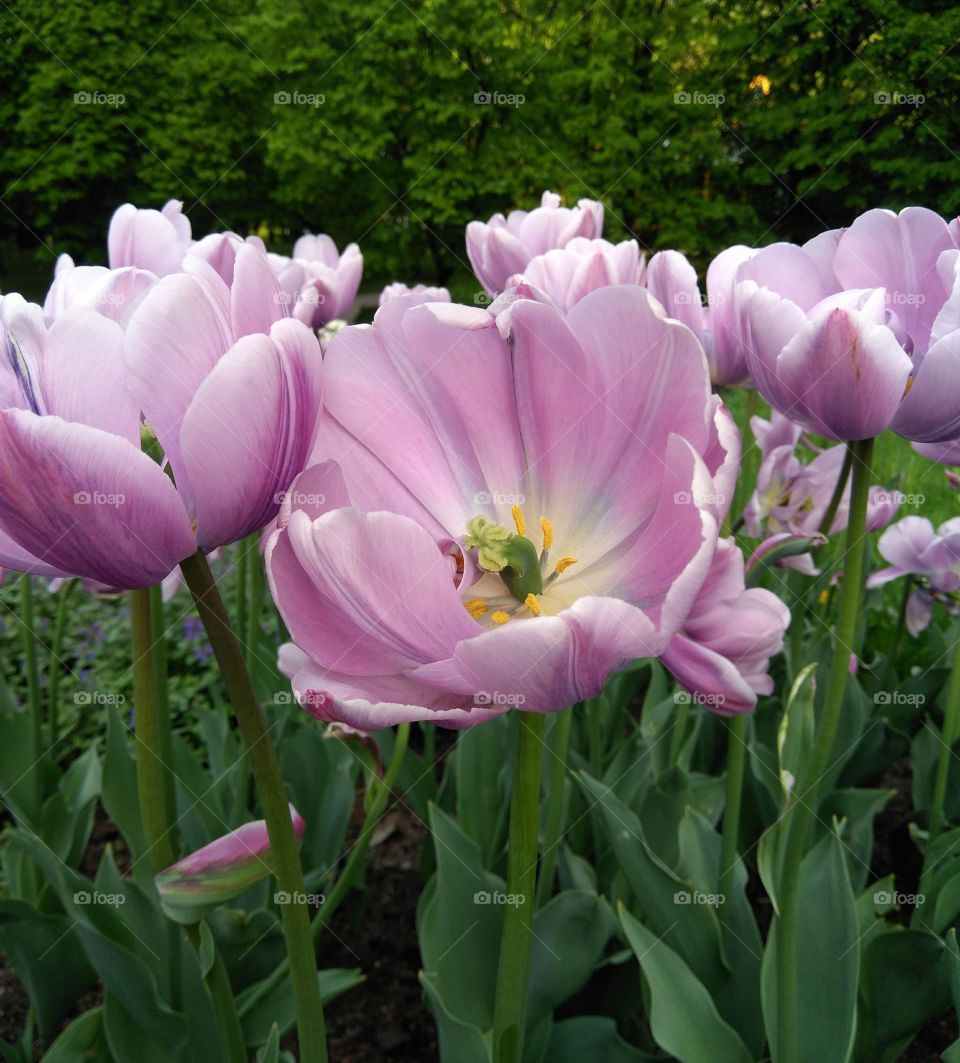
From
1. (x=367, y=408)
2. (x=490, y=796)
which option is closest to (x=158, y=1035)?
(x=490, y=796)

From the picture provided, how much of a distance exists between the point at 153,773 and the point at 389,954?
107 cm

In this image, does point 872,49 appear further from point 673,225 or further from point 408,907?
point 408,907

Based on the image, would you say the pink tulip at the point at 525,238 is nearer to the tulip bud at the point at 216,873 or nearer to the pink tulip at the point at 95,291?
the pink tulip at the point at 95,291

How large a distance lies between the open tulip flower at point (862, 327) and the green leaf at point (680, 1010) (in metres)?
0.71

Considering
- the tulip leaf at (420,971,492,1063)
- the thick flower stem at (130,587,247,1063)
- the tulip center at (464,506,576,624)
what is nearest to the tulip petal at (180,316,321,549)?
the tulip center at (464,506,576,624)

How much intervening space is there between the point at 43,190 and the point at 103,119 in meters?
1.49

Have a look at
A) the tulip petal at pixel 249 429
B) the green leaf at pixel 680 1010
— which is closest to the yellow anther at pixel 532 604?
the tulip petal at pixel 249 429

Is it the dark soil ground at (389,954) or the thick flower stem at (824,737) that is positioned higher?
the thick flower stem at (824,737)

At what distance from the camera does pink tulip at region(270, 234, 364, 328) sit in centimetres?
204

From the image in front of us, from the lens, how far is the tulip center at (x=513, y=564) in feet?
2.82

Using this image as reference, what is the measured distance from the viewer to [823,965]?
1345 millimetres

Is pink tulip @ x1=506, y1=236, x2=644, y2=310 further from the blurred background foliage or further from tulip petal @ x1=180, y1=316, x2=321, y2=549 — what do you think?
the blurred background foliage

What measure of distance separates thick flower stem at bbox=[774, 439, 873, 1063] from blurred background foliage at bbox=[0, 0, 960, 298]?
40.2 feet

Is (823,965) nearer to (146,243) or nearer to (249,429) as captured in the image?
(249,429)
